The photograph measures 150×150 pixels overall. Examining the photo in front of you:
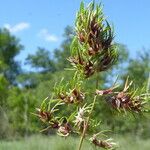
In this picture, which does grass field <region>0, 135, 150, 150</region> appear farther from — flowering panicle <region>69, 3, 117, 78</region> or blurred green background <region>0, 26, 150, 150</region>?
flowering panicle <region>69, 3, 117, 78</region>

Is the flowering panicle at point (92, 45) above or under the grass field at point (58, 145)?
above

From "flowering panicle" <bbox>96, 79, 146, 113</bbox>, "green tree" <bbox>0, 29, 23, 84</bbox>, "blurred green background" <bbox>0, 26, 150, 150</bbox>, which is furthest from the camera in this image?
"green tree" <bbox>0, 29, 23, 84</bbox>

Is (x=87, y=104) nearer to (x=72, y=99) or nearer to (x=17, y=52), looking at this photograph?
(x=72, y=99)

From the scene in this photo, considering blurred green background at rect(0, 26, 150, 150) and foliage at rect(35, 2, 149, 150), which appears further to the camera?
blurred green background at rect(0, 26, 150, 150)

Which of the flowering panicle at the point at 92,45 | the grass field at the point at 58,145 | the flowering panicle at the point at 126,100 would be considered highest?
the flowering panicle at the point at 92,45

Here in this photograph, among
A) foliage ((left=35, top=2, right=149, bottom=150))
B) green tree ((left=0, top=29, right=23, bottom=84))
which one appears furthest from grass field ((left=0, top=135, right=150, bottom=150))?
green tree ((left=0, top=29, right=23, bottom=84))

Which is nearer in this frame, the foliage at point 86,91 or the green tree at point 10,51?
the foliage at point 86,91

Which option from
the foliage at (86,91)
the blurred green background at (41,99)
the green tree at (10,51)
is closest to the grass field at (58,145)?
the blurred green background at (41,99)

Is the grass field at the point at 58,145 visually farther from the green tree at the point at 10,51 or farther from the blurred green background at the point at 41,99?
the green tree at the point at 10,51

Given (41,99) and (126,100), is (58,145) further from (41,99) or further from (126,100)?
(41,99)

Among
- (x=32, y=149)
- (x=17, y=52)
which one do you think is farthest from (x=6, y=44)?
(x=32, y=149)

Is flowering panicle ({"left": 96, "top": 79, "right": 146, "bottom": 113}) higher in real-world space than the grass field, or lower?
higher
